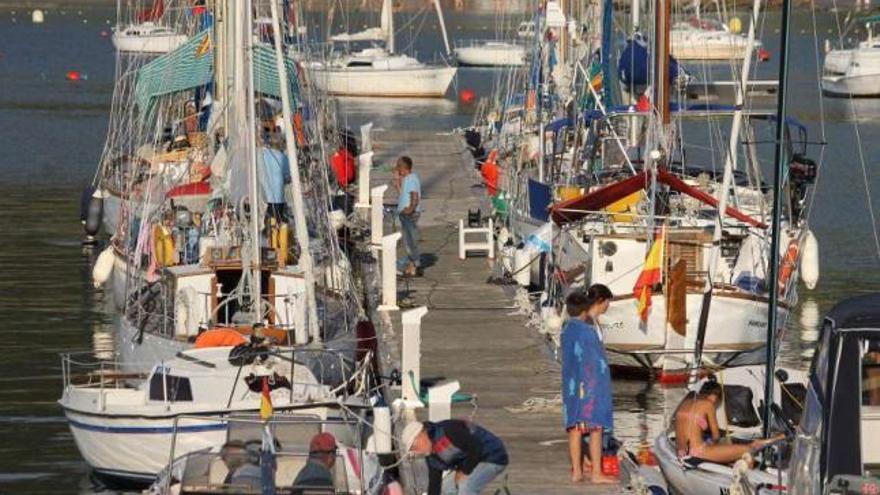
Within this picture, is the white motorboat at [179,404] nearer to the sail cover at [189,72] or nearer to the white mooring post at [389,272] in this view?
the white mooring post at [389,272]

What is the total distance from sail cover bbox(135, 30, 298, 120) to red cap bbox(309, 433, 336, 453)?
13.8 m

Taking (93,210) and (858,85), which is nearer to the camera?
(93,210)

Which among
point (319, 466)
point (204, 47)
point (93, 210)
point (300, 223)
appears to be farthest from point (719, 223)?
point (93, 210)

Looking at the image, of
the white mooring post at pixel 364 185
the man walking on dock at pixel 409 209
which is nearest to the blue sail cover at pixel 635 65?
the white mooring post at pixel 364 185

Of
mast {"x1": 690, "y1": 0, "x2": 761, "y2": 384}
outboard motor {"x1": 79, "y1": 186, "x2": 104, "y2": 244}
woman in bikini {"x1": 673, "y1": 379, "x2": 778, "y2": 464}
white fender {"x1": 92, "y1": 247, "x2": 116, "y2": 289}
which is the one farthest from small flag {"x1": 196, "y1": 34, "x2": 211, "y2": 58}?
woman in bikini {"x1": 673, "y1": 379, "x2": 778, "y2": 464}

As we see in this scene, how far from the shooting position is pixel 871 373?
14625mm

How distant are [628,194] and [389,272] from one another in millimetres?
3084

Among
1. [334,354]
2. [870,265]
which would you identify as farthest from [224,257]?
[870,265]

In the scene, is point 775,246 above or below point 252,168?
above

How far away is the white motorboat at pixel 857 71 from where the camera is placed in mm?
82438

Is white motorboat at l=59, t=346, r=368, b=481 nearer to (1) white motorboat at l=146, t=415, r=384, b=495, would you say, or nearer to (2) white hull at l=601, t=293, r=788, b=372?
(1) white motorboat at l=146, t=415, r=384, b=495

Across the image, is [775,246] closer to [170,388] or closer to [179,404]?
[179,404]

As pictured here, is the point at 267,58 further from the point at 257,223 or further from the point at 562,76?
the point at 562,76

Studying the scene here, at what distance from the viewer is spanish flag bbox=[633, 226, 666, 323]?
2491cm
